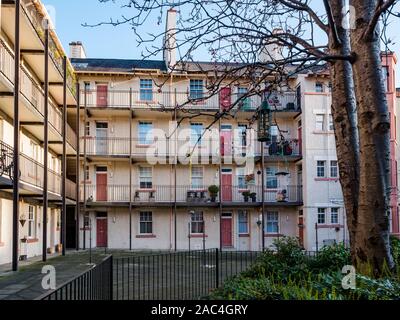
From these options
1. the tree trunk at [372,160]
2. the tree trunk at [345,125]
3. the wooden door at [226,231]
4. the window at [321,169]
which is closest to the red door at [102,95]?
the wooden door at [226,231]

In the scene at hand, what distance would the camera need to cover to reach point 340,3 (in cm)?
699

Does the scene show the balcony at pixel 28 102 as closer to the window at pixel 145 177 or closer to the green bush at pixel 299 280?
the window at pixel 145 177

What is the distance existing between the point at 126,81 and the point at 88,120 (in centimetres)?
343

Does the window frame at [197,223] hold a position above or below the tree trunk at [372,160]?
below

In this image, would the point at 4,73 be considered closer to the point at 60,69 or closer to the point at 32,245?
the point at 60,69

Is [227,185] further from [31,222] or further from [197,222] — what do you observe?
[31,222]

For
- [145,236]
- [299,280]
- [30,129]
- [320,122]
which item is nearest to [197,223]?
[145,236]

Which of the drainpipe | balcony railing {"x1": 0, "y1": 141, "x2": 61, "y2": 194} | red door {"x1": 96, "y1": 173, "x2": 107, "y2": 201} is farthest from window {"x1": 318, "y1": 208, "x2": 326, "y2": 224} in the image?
the drainpipe

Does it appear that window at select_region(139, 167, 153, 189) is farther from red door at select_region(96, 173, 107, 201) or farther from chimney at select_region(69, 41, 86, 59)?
chimney at select_region(69, 41, 86, 59)

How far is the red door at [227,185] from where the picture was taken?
28.5 m

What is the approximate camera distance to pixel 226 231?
28.9 m

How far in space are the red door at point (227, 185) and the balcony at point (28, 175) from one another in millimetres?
9162

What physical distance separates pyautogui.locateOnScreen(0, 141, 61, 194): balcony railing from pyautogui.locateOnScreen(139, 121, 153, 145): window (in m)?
6.96
